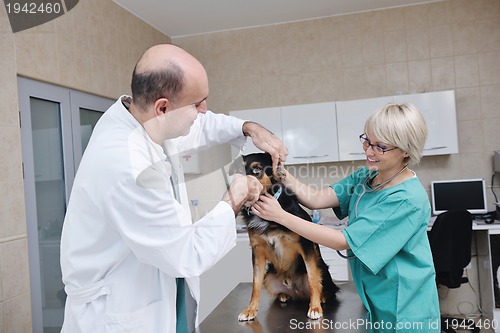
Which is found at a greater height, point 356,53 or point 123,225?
point 356,53

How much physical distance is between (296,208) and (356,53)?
3.02m

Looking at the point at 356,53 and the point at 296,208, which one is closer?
the point at 296,208

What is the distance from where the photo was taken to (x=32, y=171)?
262 cm

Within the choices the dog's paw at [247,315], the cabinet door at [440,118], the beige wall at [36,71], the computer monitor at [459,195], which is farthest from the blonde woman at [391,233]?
the computer monitor at [459,195]

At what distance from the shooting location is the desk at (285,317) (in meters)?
1.31

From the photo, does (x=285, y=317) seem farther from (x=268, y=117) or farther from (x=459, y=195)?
(x=459, y=195)

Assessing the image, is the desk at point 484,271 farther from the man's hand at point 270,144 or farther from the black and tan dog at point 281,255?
the man's hand at point 270,144

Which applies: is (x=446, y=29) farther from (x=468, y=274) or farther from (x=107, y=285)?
(x=107, y=285)

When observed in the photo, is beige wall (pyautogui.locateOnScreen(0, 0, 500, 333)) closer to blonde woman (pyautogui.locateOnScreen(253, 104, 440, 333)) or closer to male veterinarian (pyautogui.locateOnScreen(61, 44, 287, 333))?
male veterinarian (pyautogui.locateOnScreen(61, 44, 287, 333))

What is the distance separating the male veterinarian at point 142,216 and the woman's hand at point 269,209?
143 mm

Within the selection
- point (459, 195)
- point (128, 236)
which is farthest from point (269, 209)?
point (459, 195)

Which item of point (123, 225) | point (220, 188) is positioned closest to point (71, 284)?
point (123, 225)

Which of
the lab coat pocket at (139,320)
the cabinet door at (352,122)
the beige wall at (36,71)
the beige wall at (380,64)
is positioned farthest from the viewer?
the beige wall at (380,64)

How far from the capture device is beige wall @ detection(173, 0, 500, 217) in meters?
3.82
